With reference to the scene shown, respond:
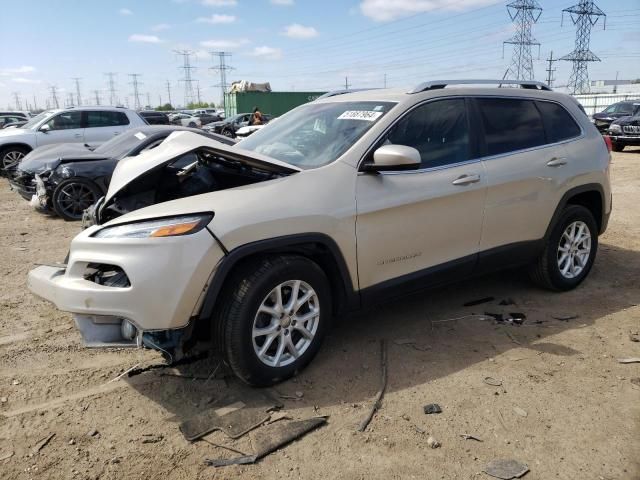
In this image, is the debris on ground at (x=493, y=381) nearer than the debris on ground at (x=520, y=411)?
No

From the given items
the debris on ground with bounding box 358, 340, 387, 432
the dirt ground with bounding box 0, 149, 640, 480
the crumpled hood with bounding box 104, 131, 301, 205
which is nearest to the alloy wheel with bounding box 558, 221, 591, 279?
the dirt ground with bounding box 0, 149, 640, 480

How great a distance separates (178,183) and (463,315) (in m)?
2.48

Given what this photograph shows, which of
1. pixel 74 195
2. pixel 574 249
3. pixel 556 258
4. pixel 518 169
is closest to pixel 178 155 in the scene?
pixel 518 169

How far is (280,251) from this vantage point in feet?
10.6

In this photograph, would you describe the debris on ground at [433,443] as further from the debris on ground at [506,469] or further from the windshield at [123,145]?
the windshield at [123,145]

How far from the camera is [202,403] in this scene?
3.17 meters

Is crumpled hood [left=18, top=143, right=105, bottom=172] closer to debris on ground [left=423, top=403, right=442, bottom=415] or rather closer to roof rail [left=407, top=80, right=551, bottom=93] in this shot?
roof rail [left=407, top=80, right=551, bottom=93]

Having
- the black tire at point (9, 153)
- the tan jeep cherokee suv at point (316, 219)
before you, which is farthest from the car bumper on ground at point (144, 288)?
the black tire at point (9, 153)

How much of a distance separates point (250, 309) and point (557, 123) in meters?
3.33

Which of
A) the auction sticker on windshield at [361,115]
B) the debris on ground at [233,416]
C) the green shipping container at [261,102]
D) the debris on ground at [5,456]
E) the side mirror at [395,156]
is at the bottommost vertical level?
the debris on ground at [233,416]

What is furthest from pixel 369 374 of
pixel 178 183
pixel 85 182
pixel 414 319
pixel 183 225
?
pixel 85 182

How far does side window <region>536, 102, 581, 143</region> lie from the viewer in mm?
4680

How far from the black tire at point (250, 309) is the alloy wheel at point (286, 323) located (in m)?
0.03

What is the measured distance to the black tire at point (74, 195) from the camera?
7.94 metres
